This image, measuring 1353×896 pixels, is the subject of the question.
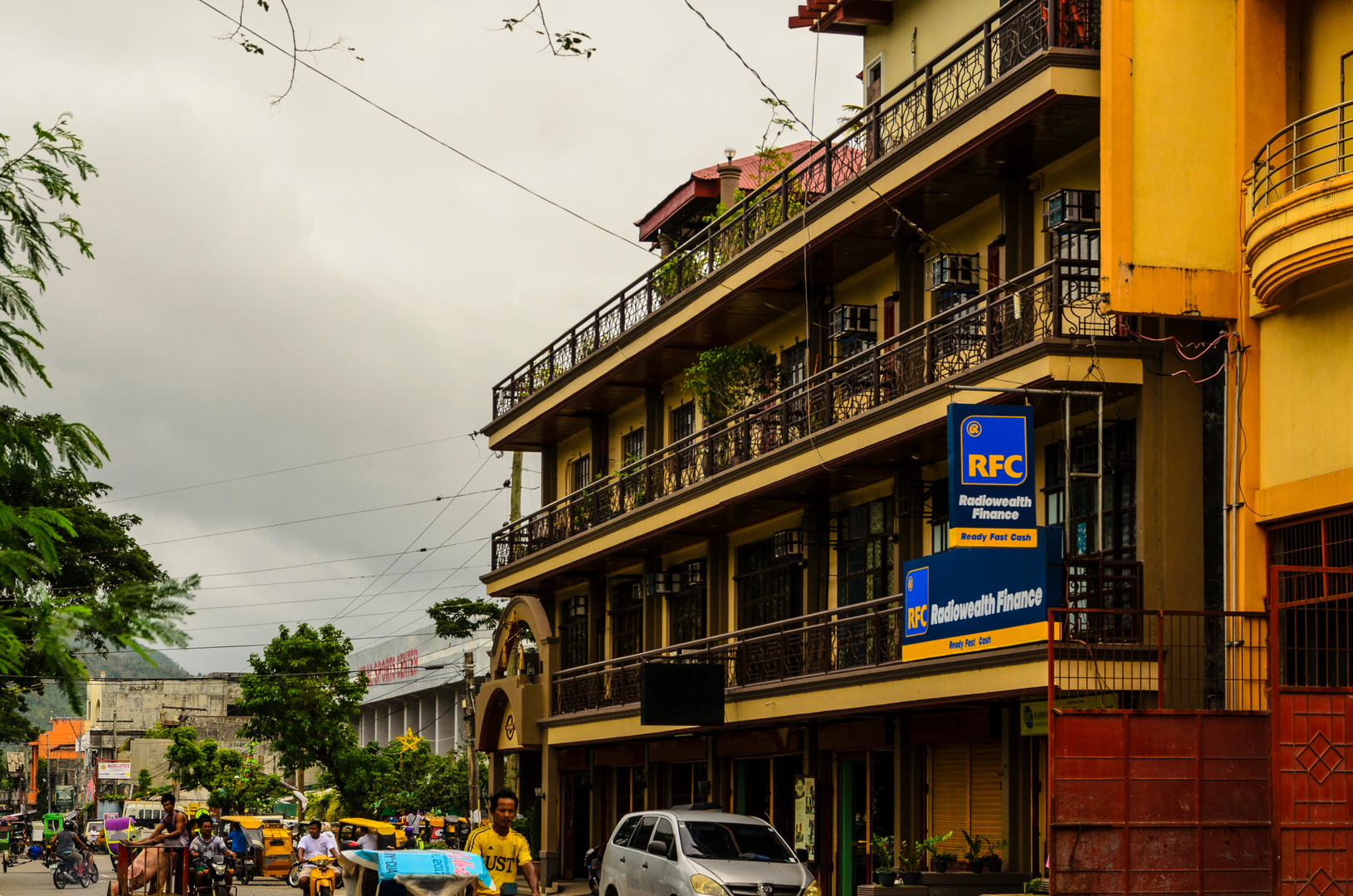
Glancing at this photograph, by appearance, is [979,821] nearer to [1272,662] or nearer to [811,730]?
[811,730]

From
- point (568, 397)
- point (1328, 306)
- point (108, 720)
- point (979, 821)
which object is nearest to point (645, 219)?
point (568, 397)

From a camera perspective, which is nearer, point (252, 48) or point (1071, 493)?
point (252, 48)

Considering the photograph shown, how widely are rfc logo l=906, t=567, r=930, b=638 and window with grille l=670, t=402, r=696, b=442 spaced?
1226 centimetres

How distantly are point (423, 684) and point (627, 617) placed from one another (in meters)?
34.4

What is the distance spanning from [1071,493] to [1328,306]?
13.6 feet

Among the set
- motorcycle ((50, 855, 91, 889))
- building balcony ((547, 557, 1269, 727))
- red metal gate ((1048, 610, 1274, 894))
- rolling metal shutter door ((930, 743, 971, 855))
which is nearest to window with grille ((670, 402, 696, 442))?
building balcony ((547, 557, 1269, 727))

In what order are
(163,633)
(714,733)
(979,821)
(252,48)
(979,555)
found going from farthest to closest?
(714,733), (979,821), (979,555), (252,48), (163,633)

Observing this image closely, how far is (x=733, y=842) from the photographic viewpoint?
796 inches

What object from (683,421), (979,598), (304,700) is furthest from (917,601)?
(304,700)

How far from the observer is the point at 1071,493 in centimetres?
2005

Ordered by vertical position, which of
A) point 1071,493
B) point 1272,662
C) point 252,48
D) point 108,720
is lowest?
point 108,720

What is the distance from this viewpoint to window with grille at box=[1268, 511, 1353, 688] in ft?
53.0

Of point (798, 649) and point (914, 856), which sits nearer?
point (914, 856)

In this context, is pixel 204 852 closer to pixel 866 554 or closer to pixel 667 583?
pixel 866 554
